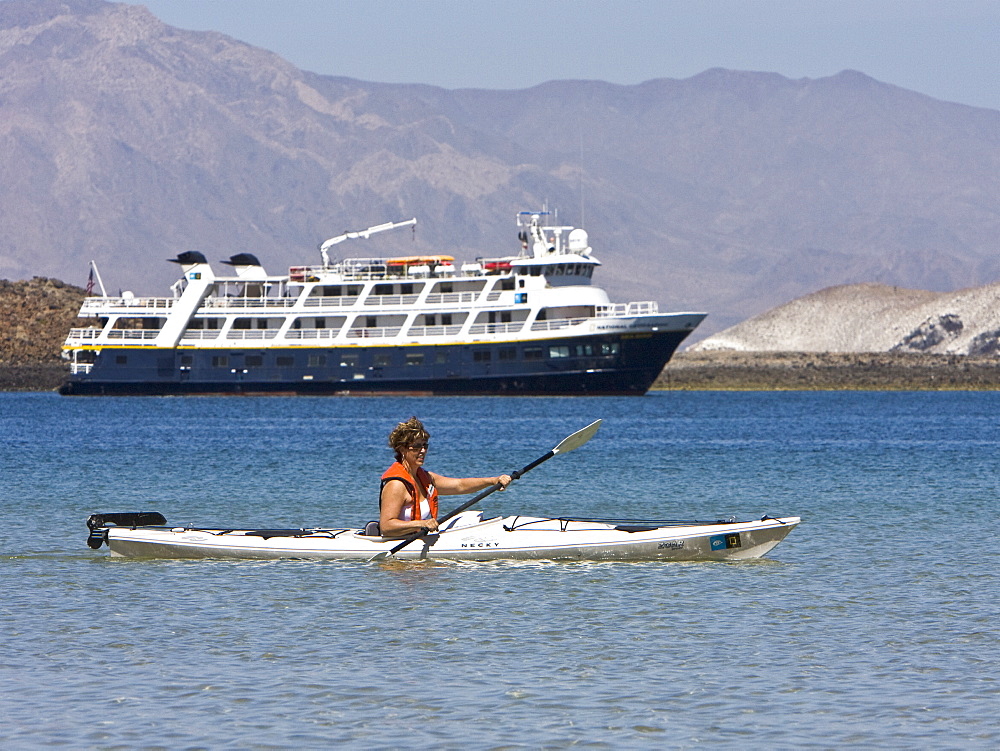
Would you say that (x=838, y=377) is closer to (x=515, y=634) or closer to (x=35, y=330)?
(x=35, y=330)

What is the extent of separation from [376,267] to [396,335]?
5.48 m

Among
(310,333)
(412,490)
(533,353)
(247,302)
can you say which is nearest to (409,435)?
(412,490)

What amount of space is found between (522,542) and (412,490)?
209 centimetres

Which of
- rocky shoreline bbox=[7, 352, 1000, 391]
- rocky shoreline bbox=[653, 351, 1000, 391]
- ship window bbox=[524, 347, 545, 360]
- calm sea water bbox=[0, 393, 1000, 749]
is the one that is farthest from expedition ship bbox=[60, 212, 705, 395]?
calm sea water bbox=[0, 393, 1000, 749]

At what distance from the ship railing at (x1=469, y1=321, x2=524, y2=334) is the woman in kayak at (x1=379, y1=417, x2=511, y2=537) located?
71.7 m

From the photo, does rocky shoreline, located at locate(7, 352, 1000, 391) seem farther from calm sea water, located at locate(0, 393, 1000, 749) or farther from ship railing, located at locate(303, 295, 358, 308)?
calm sea water, located at locate(0, 393, 1000, 749)

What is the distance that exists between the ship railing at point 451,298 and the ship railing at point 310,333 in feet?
21.5

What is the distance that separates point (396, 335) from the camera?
96.8 m

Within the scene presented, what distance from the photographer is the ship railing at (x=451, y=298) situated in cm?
9538

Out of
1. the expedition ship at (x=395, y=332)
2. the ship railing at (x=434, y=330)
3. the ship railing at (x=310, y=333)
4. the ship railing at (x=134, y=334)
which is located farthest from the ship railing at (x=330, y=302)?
the ship railing at (x=134, y=334)

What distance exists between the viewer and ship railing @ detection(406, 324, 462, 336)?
313 feet

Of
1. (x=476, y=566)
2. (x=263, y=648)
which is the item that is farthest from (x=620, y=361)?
(x=263, y=648)

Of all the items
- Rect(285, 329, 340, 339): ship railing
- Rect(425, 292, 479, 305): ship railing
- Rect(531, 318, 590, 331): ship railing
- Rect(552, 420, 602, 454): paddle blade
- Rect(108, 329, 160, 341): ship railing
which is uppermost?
Rect(425, 292, 479, 305): ship railing

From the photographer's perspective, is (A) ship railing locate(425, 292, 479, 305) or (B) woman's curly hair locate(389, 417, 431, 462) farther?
(A) ship railing locate(425, 292, 479, 305)
